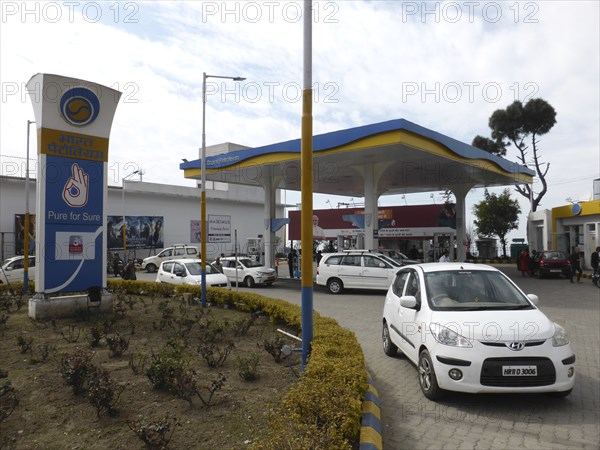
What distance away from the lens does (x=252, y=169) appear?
882 inches

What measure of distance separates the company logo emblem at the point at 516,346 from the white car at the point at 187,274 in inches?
481

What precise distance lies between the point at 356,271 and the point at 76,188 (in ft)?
34.3

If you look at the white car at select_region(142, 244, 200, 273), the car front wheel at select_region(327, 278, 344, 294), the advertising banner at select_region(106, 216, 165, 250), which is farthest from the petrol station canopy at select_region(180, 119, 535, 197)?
the advertising banner at select_region(106, 216, 165, 250)

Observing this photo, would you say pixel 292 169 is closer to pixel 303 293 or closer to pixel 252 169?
pixel 252 169

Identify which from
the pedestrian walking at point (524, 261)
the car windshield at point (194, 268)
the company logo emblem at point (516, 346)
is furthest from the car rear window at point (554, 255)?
Answer: the company logo emblem at point (516, 346)

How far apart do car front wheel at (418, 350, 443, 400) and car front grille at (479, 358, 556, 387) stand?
0.56 m

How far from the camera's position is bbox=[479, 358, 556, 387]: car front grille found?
4875 mm

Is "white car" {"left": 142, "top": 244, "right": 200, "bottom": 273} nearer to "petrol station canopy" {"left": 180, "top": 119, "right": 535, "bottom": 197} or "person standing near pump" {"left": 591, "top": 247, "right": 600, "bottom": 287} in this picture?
"petrol station canopy" {"left": 180, "top": 119, "right": 535, "bottom": 197}

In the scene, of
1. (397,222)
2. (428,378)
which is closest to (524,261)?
(397,222)

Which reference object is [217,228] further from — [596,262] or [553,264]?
[553,264]

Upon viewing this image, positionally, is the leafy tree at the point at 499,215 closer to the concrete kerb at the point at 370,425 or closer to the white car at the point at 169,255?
the white car at the point at 169,255

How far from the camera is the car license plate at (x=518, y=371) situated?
4.86 m

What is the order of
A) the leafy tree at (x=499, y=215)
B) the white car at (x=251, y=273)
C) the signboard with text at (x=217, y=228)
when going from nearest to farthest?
the signboard with text at (x=217, y=228) < the white car at (x=251, y=273) < the leafy tree at (x=499, y=215)

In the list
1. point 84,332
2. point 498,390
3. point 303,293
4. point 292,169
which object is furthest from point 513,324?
point 292,169
